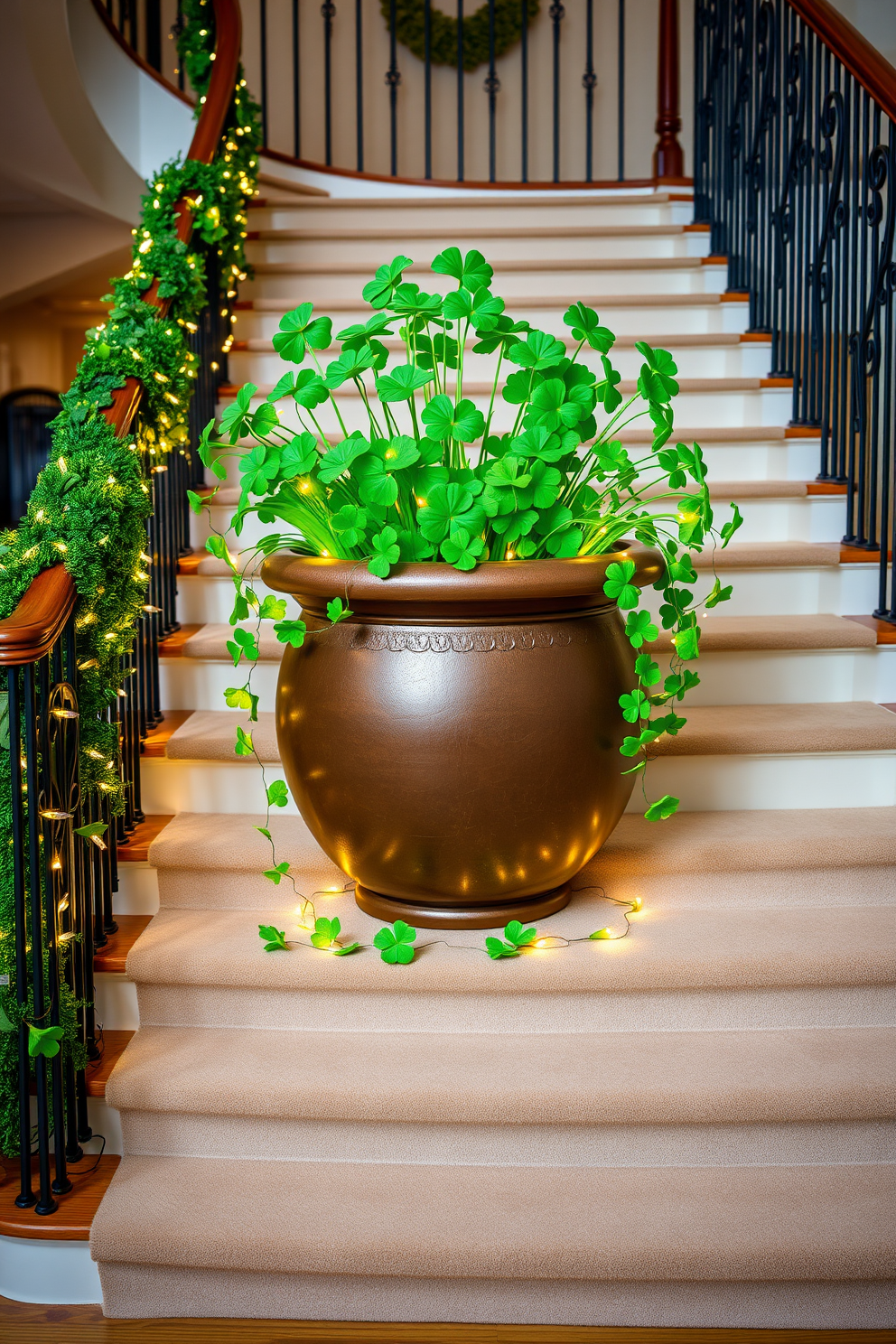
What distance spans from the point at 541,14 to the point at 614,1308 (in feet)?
21.3

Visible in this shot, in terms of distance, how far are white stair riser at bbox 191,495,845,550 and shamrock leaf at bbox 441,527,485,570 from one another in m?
1.28

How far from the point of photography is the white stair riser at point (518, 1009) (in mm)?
1540

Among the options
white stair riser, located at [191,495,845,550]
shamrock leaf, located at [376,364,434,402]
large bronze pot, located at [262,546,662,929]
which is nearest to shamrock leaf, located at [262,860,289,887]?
large bronze pot, located at [262,546,662,929]

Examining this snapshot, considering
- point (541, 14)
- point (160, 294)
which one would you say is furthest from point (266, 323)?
point (541, 14)

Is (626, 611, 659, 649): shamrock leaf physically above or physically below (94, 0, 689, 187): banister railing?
below

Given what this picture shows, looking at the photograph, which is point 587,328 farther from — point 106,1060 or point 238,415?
point 106,1060

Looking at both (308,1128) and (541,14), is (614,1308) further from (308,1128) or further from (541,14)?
(541,14)

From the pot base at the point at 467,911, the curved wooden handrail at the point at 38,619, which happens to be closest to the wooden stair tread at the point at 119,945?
the pot base at the point at 467,911

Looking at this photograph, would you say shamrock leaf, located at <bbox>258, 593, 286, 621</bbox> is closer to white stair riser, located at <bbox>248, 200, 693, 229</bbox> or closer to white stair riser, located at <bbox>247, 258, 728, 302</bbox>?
white stair riser, located at <bbox>247, 258, 728, 302</bbox>

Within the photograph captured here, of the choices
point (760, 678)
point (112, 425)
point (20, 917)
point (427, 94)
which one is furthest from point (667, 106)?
point (20, 917)

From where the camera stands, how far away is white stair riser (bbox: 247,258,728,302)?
337 centimetres

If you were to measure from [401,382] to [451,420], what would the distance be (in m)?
0.08

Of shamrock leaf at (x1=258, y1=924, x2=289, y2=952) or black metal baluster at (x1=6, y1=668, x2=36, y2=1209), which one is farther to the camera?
shamrock leaf at (x1=258, y1=924, x2=289, y2=952)

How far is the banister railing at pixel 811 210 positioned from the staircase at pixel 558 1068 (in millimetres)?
707
